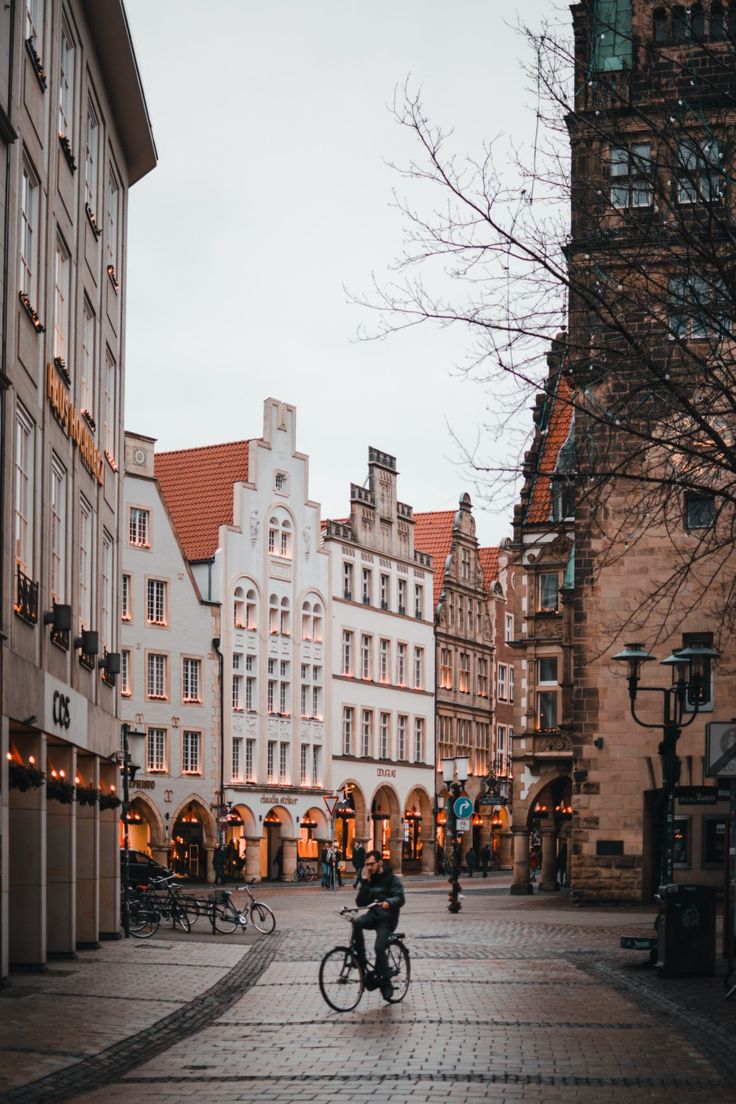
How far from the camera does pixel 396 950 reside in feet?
66.1

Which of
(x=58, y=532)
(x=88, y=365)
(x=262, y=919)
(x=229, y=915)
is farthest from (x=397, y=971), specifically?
(x=262, y=919)

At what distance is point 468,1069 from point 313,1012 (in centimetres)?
487

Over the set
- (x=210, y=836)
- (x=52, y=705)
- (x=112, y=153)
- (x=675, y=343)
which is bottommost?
(x=210, y=836)

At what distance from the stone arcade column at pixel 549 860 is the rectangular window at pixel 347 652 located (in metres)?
21.2

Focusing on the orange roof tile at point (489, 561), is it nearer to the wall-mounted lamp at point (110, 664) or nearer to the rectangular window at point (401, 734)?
the rectangular window at point (401, 734)

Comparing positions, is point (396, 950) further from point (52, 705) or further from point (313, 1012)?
point (52, 705)

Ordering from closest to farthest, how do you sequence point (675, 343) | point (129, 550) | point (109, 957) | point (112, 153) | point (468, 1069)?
point (468, 1069)
point (675, 343)
point (109, 957)
point (112, 153)
point (129, 550)

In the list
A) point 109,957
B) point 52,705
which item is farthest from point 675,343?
point 109,957

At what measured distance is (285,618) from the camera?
7694 cm

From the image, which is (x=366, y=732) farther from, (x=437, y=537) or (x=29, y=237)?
(x=29, y=237)

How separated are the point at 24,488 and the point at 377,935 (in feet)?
26.0

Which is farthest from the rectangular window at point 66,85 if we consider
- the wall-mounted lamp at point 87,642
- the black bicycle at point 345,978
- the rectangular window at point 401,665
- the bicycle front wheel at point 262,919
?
the rectangular window at point 401,665

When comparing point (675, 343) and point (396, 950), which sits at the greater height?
point (675, 343)

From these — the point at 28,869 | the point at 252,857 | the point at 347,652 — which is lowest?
the point at 252,857
